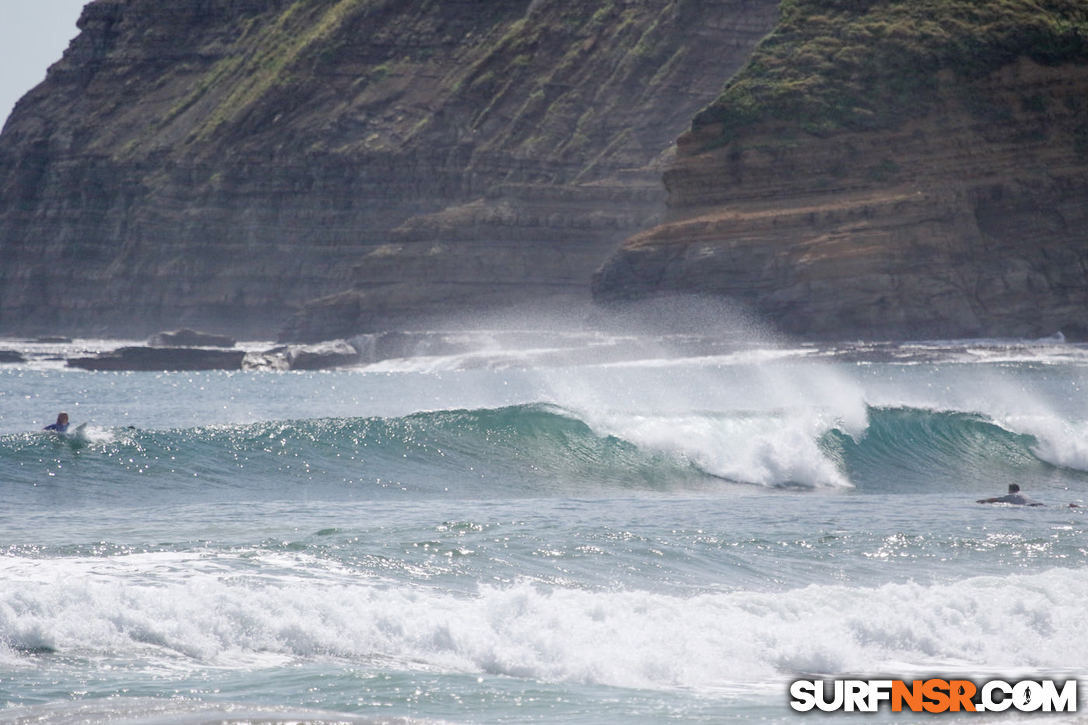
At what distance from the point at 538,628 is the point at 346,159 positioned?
293 ft

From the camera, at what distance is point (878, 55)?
2899 inches

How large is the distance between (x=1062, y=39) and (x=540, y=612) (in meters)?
69.9

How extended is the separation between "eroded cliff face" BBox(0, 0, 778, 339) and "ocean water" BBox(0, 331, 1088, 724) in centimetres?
6126

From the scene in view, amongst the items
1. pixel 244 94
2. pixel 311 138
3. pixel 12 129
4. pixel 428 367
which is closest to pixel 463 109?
pixel 311 138

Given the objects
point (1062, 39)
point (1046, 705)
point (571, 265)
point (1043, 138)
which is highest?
point (1062, 39)

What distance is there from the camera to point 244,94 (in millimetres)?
107375

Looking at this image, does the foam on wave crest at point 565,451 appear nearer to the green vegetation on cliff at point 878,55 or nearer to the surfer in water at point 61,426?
the surfer in water at point 61,426

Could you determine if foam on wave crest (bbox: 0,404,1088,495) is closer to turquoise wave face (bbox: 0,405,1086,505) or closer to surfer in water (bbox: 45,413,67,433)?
turquoise wave face (bbox: 0,405,1086,505)

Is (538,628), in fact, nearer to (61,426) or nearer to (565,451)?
(565,451)

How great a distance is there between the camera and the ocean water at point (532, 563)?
9.11 metres

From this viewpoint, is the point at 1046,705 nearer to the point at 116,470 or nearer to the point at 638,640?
the point at 638,640

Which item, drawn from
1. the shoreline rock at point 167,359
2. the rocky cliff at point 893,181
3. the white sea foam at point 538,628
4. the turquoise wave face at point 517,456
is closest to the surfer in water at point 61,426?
the turquoise wave face at point 517,456

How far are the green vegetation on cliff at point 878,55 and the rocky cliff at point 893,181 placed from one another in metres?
0.10

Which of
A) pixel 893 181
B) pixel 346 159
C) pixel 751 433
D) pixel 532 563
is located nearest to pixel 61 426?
pixel 751 433
